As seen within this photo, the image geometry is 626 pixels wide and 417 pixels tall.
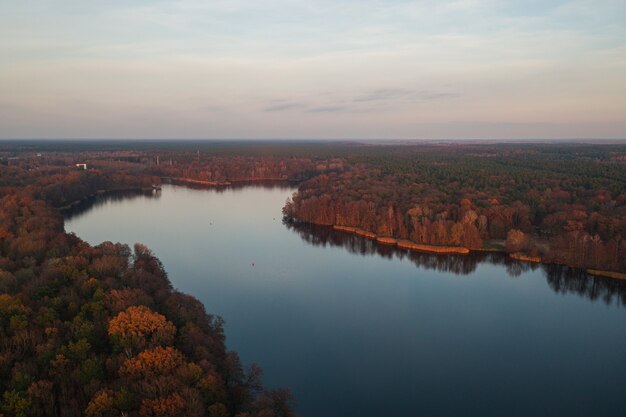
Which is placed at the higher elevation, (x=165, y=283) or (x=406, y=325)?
(x=165, y=283)

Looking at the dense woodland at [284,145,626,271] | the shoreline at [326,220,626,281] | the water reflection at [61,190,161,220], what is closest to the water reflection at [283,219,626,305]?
the shoreline at [326,220,626,281]

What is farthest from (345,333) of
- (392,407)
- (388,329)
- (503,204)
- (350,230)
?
(503,204)

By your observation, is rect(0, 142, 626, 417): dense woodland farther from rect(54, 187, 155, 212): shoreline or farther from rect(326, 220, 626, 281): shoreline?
rect(54, 187, 155, 212): shoreline

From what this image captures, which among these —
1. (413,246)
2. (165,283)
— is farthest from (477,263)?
(165,283)

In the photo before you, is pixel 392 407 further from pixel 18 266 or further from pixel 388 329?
pixel 18 266

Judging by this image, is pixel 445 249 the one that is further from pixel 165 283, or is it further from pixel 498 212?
pixel 165 283

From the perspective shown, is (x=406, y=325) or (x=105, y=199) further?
(x=105, y=199)

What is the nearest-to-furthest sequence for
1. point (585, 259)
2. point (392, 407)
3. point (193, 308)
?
point (392, 407) < point (193, 308) < point (585, 259)
